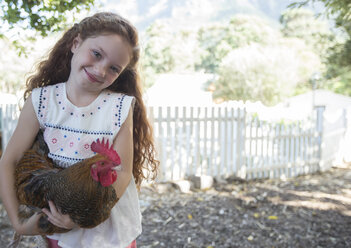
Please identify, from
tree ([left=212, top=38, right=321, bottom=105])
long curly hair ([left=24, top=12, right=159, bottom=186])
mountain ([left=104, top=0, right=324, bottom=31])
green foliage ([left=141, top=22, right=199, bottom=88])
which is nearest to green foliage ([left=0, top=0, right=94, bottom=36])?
long curly hair ([left=24, top=12, right=159, bottom=186])

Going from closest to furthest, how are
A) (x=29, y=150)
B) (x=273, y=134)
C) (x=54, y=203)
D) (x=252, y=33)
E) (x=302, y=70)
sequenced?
(x=54, y=203) → (x=29, y=150) → (x=273, y=134) → (x=302, y=70) → (x=252, y=33)

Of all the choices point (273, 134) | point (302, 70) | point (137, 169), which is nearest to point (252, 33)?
point (302, 70)

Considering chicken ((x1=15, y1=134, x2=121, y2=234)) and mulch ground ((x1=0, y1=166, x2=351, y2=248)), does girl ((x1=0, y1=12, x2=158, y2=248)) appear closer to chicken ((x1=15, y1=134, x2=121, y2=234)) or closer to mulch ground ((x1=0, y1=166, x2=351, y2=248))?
chicken ((x1=15, y1=134, x2=121, y2=234))

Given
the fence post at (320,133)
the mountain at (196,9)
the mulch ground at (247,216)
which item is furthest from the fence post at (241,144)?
the mountain at (196,9)

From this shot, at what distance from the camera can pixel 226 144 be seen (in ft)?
20.4

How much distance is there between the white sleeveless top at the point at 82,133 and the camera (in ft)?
4.14

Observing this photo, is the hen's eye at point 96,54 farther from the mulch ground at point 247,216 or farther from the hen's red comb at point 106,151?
the mulch ground at point 247,216

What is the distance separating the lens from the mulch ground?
3559 millimetres

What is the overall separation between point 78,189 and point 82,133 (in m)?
0.28

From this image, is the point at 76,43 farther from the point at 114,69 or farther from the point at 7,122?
the point at 7,122

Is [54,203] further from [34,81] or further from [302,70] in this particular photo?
[302,70]

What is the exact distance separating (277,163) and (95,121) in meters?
6.02

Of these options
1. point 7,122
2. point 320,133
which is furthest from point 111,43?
point 320,133

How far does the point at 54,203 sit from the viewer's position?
115 cm
